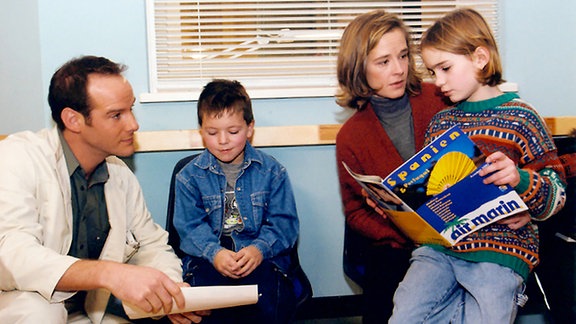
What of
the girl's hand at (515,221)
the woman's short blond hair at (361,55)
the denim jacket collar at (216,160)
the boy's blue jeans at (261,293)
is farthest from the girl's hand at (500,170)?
the denim jacket collar at (216,160)

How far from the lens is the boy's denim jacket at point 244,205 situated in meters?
2.16

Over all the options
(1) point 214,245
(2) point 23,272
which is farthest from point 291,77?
(2) point 23,272

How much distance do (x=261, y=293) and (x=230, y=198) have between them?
1.32 feet

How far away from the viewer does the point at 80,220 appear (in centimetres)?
201

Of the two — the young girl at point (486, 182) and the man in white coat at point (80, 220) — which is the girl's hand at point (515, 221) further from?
the man in white coat at point (80, 220)

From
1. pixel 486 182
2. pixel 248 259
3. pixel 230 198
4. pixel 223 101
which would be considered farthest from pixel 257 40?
pixel 486 182

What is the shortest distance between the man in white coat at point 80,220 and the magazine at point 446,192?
67 centimetres

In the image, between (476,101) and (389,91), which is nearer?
(476,101)

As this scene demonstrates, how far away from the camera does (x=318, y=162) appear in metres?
2.77

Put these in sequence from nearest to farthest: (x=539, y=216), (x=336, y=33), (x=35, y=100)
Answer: (x=539, y=216) → (x=35, y=100) → (x=336, y=33)

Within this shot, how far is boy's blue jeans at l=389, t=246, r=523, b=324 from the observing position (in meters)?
1.77

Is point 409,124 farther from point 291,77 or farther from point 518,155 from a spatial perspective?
point 291,77

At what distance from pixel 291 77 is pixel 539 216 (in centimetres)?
124

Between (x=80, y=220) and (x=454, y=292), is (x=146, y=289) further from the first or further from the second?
(x=454, y=292)
